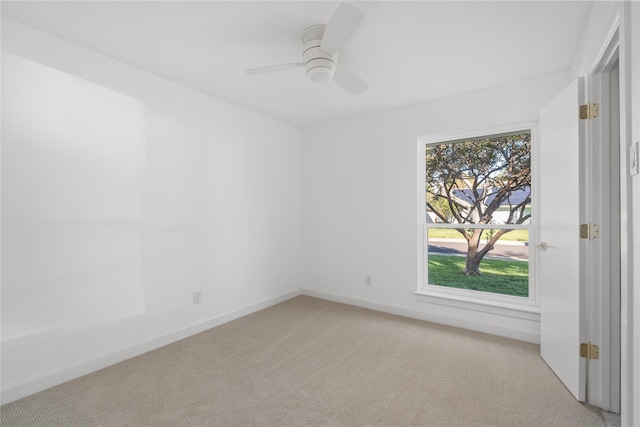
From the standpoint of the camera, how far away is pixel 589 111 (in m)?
1.80

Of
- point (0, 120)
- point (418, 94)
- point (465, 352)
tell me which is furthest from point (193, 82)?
point (465, 352)

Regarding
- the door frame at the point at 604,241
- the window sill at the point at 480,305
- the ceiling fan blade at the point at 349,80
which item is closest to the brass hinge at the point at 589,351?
the door frame at the point at 604,241

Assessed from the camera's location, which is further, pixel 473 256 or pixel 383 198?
pixel 383 198

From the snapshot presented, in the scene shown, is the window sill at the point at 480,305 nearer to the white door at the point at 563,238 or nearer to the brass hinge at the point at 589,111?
the white door at the point at 563,238

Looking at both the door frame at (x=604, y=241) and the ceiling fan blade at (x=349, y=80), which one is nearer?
the door frame at (x=604, y=241)

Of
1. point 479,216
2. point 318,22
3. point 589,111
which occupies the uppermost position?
point 318,22

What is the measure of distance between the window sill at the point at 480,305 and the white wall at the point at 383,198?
1.0 inches

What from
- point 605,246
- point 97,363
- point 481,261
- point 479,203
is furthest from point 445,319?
point 97,363

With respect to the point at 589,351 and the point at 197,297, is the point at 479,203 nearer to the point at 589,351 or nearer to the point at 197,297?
the point at 589,351

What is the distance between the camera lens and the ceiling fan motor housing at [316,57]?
76.1 inches

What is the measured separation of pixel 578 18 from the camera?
5.98 ft

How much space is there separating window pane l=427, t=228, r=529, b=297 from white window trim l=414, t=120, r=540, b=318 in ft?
0.22

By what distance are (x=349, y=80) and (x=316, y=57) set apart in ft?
1.00

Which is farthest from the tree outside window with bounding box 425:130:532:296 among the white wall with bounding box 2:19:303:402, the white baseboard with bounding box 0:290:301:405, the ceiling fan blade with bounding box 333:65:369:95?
the white baseboard with bounding box 0:290:301:405
